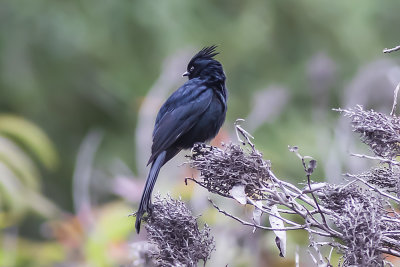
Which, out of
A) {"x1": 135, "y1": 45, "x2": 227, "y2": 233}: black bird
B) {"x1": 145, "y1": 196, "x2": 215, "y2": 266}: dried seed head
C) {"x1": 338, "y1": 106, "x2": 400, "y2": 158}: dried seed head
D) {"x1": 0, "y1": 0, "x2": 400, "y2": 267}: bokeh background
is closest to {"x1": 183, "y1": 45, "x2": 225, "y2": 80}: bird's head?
{"x1": 135, "y1": 45, "x2": 227, "y2": 233}: black bird

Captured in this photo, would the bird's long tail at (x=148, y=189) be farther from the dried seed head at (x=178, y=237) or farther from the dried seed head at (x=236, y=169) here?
the dried seed head at (x=236, y=169)

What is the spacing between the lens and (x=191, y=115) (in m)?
4.19

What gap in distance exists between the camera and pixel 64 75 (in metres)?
10.9

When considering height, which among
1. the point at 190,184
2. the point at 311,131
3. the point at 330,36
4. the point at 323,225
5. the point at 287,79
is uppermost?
the point at 330,36

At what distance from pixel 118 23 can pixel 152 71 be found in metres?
0.92

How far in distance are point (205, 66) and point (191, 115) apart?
1.63ft

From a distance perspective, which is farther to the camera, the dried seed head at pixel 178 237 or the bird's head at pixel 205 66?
the bird's head at pixel 205 66

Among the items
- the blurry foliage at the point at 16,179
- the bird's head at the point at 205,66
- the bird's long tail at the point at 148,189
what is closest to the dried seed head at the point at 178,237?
the bird's long tail at the point at 148,189

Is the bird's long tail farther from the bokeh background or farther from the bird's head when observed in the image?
the bokeh background

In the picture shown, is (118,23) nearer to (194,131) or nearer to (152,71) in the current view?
(152,71)

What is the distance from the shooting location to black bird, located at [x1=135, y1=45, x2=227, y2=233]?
4023mm

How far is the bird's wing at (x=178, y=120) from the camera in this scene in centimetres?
400

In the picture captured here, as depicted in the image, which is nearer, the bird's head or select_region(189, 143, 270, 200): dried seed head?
select_region(189, 143, 270, 200): dried seed head

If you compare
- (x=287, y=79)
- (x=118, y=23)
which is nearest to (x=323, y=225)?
(x=287, y=79)
